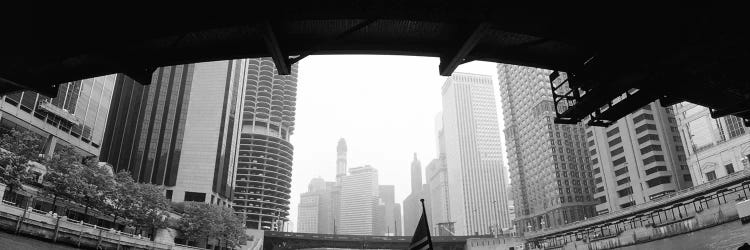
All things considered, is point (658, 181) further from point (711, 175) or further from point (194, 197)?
point (194, 197)

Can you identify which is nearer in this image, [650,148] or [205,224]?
[205,224]

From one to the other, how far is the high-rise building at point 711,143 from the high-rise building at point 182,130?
118m

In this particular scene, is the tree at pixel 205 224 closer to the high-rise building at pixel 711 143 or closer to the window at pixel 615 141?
the high-rise building at pixel 711 143

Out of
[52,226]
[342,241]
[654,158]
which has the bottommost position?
[52,226]

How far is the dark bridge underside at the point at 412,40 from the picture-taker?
781 centimetres

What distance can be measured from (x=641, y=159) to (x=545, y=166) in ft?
195

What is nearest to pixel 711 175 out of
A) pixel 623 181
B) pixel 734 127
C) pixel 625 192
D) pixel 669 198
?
pixel 669 198

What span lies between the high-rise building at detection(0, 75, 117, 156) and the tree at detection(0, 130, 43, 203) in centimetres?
1381

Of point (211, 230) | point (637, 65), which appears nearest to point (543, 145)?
point (211, 230)

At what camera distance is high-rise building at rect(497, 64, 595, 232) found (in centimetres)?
16488

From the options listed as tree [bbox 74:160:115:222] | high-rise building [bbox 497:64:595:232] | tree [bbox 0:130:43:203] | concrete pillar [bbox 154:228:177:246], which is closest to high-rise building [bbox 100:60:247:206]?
concrete pillar [bbox 154:228:177:246]

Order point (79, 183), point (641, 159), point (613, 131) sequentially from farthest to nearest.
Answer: point (613, 131), point (641, 159), point (79, 183)

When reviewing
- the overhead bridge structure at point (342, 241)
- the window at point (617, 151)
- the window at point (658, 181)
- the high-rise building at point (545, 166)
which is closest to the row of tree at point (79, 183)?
the overhead bridge structure at point (342, 241)

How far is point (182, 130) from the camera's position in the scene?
14200cm
